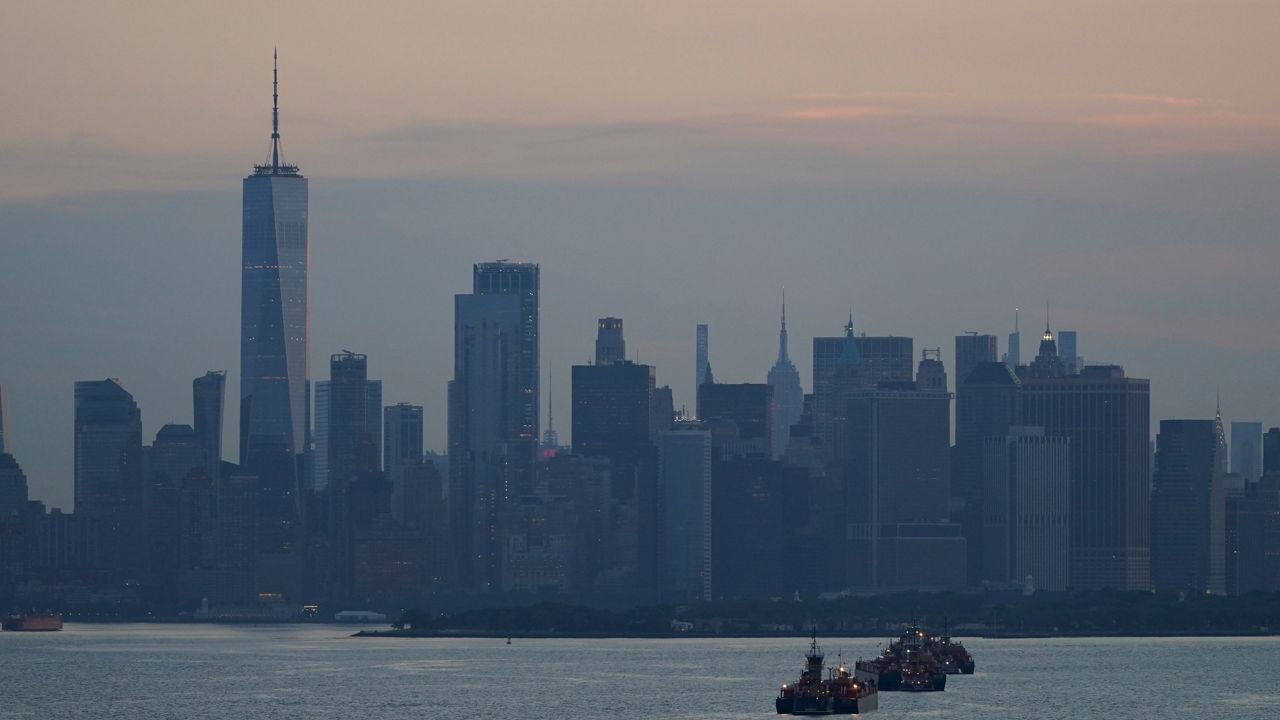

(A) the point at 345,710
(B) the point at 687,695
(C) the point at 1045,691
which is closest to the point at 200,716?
(A) the point at 345,710

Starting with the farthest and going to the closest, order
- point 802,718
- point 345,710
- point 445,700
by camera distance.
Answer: point 445,700 < point 345,710 < point 802,718

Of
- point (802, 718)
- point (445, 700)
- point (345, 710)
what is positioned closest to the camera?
point (802, 718)

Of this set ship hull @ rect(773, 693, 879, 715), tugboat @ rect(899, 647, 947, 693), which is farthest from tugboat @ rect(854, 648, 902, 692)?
ship hull @ rect(773, 693, 879, 715)

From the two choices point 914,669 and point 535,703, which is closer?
point 535,703

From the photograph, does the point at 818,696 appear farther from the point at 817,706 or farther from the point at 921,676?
the point at 921,676

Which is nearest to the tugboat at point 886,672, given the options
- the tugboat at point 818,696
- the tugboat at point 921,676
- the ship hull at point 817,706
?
the tugboat at point 921,676

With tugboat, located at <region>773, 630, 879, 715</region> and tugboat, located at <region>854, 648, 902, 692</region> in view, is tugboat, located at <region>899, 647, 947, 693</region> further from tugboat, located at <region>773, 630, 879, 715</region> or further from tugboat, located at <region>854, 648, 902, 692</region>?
tugboat, located at <region>773, 630, 879, 715</region>

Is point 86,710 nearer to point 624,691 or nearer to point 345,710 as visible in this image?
point 345,710

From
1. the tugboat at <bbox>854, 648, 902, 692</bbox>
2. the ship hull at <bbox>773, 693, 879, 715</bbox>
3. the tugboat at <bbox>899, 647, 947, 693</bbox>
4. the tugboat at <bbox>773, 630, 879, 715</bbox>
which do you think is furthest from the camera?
the tugboat at <bbox>899, 647, 947, 693</bbox>
